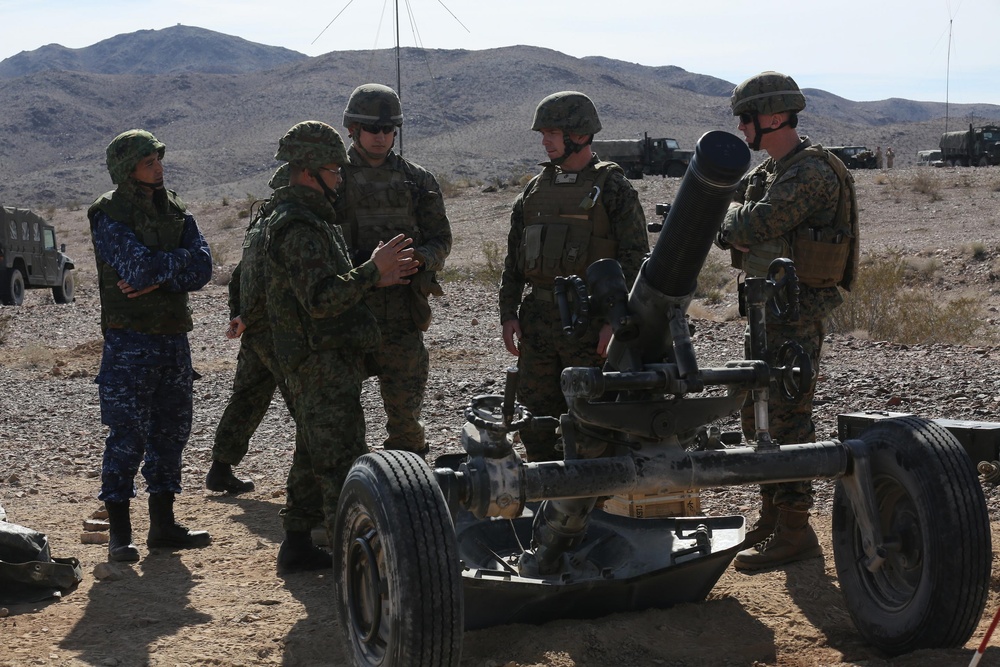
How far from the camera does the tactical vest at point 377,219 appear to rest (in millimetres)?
6176

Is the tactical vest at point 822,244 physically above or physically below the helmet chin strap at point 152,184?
below

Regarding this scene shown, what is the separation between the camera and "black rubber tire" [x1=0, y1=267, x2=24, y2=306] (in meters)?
21.0

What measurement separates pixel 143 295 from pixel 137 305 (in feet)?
0.19

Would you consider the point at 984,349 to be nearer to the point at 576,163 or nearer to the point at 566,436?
the point at 576,163

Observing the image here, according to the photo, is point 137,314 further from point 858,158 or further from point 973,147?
point 973,147

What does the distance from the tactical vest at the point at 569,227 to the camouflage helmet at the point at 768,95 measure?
698 mm

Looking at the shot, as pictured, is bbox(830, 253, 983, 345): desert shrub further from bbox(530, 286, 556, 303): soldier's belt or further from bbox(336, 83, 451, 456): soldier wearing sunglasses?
bbox(336, 83, 451, 456): soldier wearing sunglasses

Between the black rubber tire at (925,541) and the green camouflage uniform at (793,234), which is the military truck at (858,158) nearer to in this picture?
the green camouflage uniform at (793,234)

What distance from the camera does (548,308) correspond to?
5.80m

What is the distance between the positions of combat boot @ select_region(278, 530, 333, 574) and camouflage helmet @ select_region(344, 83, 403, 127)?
7.05 ft

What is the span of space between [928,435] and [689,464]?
80cm

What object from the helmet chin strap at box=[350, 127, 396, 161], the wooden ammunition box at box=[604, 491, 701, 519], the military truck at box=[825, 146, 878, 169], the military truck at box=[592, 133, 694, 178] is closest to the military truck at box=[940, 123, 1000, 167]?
the military truck at box=[825, 146, 878, 169]

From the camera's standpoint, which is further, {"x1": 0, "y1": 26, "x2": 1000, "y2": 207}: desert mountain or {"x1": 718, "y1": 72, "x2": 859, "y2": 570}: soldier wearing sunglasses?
{"x1": 0, "y1": 26, "x2": 1000, "y2": 207}: desert mountain

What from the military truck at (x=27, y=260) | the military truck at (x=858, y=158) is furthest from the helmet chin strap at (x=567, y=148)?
the military truck at (x=858, y=158)
